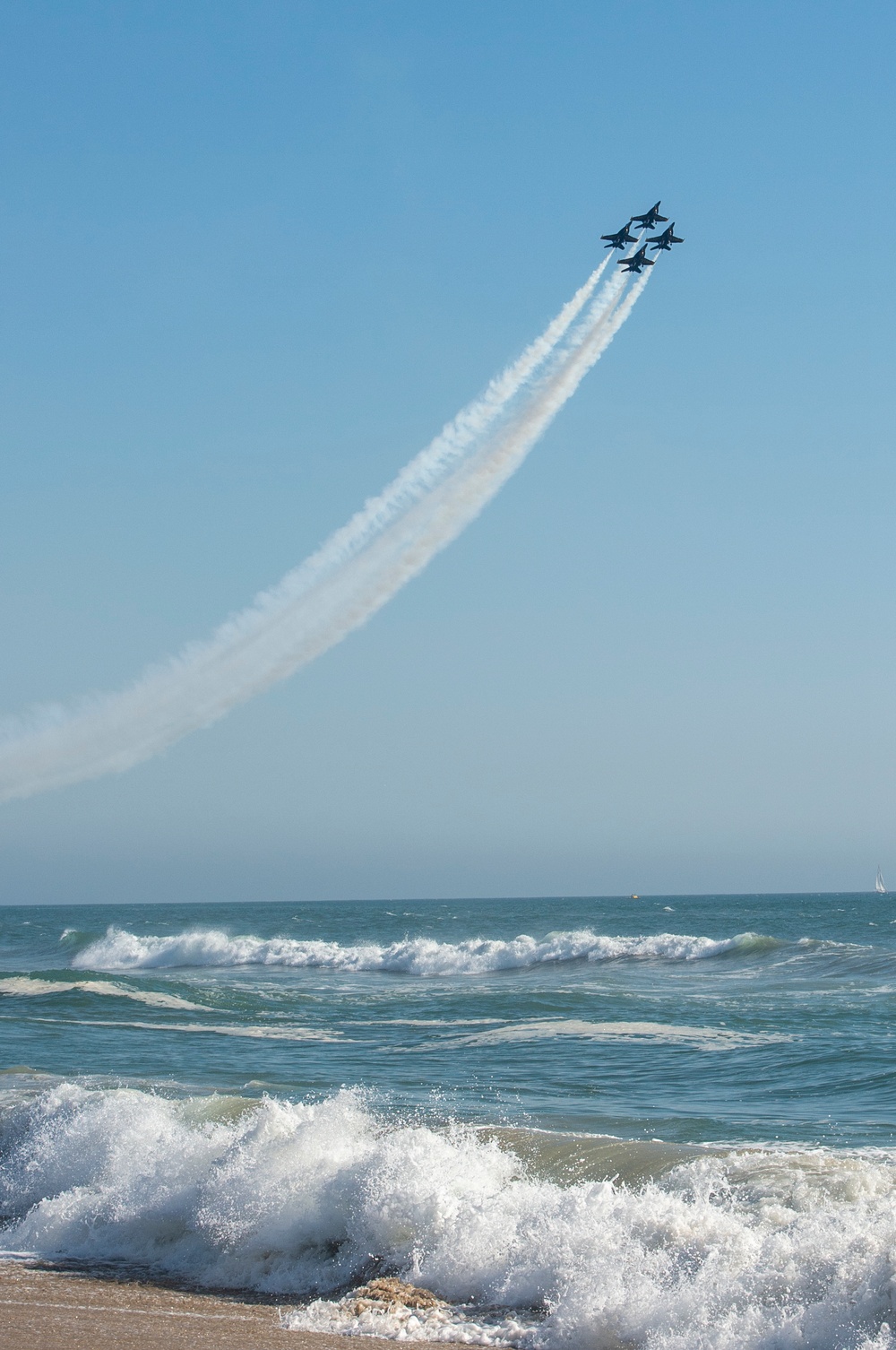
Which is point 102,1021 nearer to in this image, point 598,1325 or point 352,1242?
point 352,1242

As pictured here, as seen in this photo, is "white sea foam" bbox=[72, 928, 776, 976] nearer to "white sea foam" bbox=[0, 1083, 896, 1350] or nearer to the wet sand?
"white sea foam" bbox=[0, 1083, 896, 1350]

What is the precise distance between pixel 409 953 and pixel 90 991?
1690 centimetres

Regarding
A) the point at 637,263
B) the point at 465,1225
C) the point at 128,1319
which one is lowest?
the point at 128,1319

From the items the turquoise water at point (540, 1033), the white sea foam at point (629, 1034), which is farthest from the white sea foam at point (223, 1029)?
the white sea foam at point (629, 1034)

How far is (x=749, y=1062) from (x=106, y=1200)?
32.3ft

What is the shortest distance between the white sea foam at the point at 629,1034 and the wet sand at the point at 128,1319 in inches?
463

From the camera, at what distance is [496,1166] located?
10.5m

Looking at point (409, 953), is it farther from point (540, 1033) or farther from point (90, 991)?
point (540, 1033)

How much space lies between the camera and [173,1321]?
841 centimetres

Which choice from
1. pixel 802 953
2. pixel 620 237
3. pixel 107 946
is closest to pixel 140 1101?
pixel 620 237

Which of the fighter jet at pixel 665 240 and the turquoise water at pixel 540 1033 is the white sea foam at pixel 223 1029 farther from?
the fighter jet at pixel 665 240

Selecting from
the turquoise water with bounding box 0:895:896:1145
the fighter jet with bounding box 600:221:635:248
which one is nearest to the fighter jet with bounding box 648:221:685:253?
the fighter jet with bounding box 600:221:635:248

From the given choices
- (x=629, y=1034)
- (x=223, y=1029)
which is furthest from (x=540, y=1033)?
(x=223, y=1029)

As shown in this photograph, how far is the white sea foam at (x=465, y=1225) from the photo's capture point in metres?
7.99
